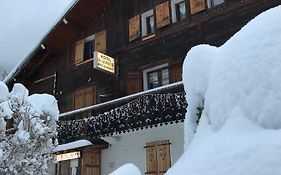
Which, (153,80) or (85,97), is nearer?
(153,80)

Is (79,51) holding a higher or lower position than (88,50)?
lower

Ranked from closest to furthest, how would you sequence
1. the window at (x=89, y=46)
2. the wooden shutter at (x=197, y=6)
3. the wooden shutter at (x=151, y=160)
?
the wooden shutter at (x=151, y=160) → the wooden shutter at (x=197, y=6) → the window at (x=89, y=46)

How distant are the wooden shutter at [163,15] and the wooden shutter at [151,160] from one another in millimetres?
4437

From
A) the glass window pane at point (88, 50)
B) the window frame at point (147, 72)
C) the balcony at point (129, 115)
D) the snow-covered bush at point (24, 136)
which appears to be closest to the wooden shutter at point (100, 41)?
the glass window pane at point (88, 50)

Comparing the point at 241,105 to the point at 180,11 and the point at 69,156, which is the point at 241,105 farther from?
the point at 69,156

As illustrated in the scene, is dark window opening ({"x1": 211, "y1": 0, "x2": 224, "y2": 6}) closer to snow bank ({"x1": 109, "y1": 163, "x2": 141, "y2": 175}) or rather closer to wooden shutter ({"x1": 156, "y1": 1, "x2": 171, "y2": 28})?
wooden shutter ({"x1": 156, "y1": 1, "x2": 171, "y2": 28})

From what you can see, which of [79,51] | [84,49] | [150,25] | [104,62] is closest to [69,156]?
[104,62]

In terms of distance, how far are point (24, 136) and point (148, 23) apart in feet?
26.4

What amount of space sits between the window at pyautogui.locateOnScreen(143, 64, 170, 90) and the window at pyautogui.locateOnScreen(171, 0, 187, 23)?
1794 millimetres

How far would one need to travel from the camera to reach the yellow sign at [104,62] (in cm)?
1298

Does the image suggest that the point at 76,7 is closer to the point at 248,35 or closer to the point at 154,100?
the point at 154,100

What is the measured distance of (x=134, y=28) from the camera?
46.9 feet

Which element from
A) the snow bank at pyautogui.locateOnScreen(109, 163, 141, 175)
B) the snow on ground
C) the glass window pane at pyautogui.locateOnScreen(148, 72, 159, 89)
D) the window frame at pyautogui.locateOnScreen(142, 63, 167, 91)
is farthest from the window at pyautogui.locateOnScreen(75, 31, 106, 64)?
the snow bank at pyautogui.locateOnScreen(109, 163, 141, 175)

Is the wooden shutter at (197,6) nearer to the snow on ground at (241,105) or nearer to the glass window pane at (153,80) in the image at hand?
the glass window pane at (153,80)
